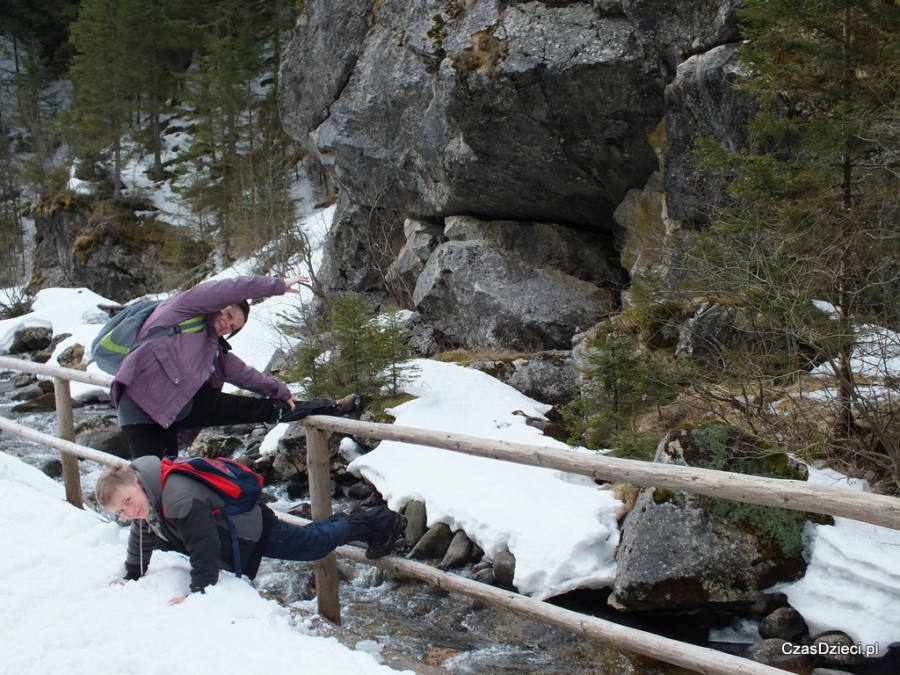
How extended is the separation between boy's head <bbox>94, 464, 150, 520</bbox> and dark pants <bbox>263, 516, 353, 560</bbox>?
0.75m

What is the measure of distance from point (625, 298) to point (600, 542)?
25.3ft

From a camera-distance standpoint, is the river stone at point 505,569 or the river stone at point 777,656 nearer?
the river stone at point 777,656

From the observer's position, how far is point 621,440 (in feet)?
23.3

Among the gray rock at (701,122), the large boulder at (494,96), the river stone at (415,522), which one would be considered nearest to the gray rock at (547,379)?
the gray rock at (701,122)

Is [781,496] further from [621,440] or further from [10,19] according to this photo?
[10,19]

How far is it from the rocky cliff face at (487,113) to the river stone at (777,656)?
8.14m

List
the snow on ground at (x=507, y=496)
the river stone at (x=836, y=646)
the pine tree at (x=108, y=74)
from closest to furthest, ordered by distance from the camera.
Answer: the river stone at (x=836, y=646) < the snow on ground at (x=507, y=496) < the pine tree at (x=108, y=74)

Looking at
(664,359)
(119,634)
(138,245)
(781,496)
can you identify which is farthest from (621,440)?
(138,245)

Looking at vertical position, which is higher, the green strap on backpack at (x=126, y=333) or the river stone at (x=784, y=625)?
the green strap on backpack at (x=126, y=333)

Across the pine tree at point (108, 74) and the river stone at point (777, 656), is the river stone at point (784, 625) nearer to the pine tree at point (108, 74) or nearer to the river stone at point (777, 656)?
the river stone at point (777, 656)

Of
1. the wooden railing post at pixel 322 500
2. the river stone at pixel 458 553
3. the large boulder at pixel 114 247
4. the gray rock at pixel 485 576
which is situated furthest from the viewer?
the large boulder at pixel 114 247

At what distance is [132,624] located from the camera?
9.77 ft

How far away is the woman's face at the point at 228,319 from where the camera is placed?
13.0ft

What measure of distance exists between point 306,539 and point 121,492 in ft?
3.40
